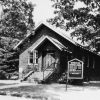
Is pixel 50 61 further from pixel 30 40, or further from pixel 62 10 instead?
pixel 62 10

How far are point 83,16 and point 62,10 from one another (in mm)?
2626

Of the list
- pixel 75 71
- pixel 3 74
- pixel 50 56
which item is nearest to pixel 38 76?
pixel 50 56

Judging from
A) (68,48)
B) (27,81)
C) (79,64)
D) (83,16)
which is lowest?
(27,81)

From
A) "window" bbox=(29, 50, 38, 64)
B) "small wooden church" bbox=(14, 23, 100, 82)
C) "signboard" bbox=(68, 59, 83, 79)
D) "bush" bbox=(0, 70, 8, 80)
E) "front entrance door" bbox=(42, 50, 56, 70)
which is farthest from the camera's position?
"bush" bbox=(0, 70, 8, 80)

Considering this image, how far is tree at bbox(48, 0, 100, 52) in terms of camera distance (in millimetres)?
28078

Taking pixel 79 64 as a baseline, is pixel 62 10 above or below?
above

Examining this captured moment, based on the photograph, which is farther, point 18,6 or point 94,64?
point 94,64

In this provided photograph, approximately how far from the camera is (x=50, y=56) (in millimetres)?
29547

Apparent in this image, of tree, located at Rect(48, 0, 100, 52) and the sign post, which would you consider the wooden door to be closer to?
tree, located at Rect(48, 0, 100, 52)

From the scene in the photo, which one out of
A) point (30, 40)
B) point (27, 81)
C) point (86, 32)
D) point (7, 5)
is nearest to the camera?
point (7, 5)

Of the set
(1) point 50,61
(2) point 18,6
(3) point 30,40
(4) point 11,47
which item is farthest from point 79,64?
(4) point 11,47

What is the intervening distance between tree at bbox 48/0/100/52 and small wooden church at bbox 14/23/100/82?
1458 mm

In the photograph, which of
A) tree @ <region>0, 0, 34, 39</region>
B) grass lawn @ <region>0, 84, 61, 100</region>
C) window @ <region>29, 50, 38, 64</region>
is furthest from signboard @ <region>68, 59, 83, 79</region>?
window @ <region>29, 50, 38, 64</region>

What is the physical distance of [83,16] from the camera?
95.1ft
